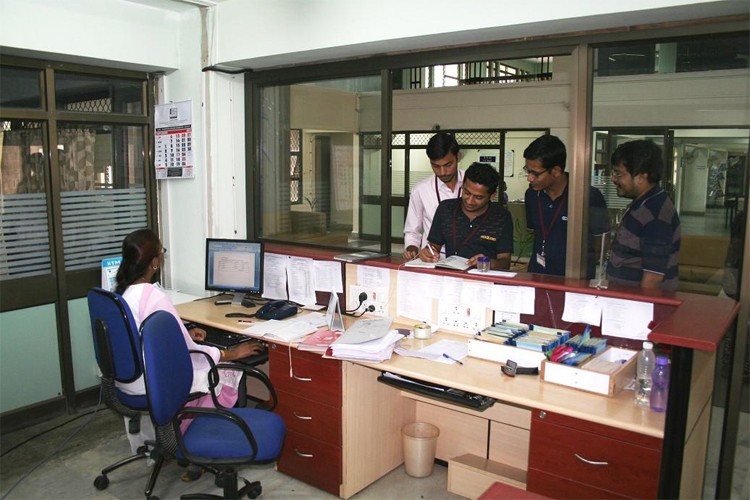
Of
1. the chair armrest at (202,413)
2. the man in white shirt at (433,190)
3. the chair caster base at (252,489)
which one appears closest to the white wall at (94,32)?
the man in white shirt at (433,190)

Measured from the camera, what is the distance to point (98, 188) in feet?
13.7

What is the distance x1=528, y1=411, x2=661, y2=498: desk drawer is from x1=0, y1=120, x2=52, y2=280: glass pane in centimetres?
330

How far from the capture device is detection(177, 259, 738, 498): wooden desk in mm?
1905

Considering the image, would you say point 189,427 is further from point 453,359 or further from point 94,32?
point 94,32

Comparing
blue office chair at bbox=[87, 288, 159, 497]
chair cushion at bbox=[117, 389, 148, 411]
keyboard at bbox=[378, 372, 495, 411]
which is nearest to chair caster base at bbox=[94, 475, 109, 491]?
blue office chair at bbox=[87, 288, 159, 497]

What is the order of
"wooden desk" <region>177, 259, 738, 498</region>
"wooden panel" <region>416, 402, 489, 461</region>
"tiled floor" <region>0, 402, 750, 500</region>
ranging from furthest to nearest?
1. "wooden panel" <region>416, 402, 489, 461</region>
2. "tiled floor" <region>0, 402, 750, 500</region>
3. "wooden desk" <region>177, 259, 738, 498</region>

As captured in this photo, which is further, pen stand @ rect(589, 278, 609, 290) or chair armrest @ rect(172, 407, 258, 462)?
pen stand @ rect(589, 278, 609, 290)

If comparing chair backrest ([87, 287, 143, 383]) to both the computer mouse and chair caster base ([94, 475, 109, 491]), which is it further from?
the computer mouse

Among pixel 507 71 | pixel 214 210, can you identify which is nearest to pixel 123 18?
pixel 214 210

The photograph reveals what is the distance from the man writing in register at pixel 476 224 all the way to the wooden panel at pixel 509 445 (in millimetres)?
864

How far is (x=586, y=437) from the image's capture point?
7.16 ft

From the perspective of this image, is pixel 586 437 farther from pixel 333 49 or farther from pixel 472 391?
pixel 333 49

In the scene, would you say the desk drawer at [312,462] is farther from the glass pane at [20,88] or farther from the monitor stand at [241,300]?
the glass pane at [20,88]

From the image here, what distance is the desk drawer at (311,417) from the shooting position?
288 centimetres
